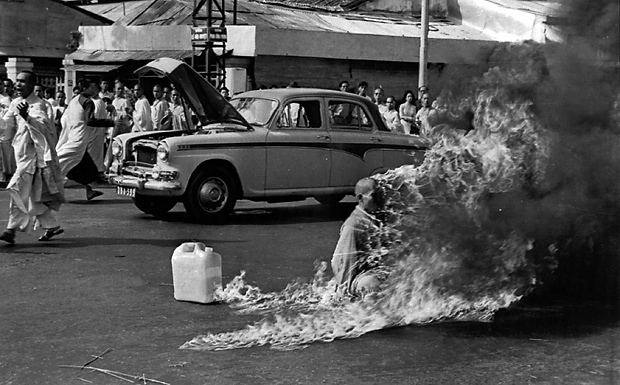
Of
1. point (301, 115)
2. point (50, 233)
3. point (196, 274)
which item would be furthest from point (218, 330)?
point (301, 115)

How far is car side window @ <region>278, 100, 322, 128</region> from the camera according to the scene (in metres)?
12.5

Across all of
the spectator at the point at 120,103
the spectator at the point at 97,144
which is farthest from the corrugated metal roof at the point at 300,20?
the spectator at the point at 97,144

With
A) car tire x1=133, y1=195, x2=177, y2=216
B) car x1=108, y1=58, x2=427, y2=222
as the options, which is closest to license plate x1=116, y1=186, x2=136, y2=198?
car x1=108, y1=58, x2=427, y2=222

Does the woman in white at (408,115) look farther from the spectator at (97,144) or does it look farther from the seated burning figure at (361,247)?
the seated burning figure at (361,247)

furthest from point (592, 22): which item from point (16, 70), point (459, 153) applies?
point (16, 70)

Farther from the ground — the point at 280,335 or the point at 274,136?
the point at 274,136

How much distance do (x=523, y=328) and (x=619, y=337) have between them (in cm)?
66

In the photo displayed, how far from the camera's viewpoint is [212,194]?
1211 centimetres

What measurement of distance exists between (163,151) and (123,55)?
1484cm

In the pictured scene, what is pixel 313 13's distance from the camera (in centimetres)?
3014

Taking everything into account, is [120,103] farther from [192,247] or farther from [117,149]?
[192,247]

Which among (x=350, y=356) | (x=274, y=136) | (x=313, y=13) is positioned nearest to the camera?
(x=350, y=356)

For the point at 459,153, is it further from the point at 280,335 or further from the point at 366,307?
the point at 280,335

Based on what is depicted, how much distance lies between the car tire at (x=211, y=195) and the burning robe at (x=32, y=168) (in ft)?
7.31
